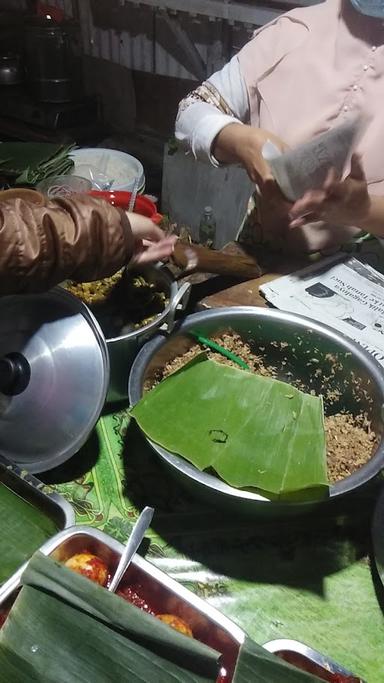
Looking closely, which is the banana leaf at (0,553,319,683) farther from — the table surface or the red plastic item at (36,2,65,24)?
the red plastic item at (36,2,65,24)

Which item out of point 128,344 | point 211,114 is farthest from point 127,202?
point 128,344

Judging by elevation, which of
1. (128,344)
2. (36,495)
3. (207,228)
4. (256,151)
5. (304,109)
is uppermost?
(304,109)

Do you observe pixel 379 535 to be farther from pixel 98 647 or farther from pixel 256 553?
pixel 98 647

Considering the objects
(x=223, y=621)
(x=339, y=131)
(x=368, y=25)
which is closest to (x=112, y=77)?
(x=368, y=25)

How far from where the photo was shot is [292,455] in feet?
3.54

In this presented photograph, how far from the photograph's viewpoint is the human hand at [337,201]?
59.2 inches

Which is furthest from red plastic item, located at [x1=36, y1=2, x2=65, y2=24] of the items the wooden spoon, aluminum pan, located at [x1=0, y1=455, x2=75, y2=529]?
aluminum pan, located at [x1=0, y1=455, x2=75, y2=529]

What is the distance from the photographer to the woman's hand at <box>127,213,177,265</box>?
1.35 metres

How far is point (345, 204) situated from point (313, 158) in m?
0.23

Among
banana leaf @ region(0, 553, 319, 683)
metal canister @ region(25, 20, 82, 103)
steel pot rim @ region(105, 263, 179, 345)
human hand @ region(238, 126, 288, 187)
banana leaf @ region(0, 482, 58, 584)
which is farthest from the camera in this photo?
metal canister @ region(25, 20, 82, 103)

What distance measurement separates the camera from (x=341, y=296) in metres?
1.63

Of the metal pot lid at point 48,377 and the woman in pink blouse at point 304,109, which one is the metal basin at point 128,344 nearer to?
the metal pot lid at point 48,377

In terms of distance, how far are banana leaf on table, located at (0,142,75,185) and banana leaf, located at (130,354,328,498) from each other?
157 centimetres

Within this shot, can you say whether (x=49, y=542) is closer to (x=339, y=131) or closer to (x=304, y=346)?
(x=304, y=346)
